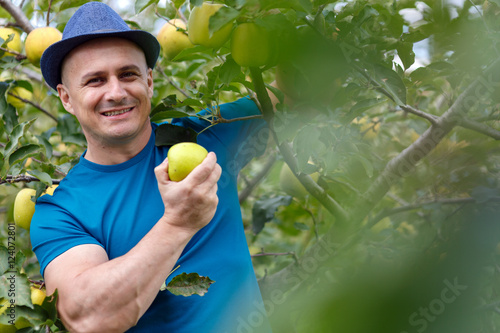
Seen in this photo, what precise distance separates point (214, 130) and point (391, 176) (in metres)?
0.58

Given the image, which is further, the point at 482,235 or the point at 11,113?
the point at 11,113

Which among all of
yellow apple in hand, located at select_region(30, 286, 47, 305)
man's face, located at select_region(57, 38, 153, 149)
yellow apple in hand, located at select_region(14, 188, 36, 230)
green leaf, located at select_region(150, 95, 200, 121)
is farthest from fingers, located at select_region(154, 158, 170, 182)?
yellow apple in hand, located at select_region(14, 188, 36, 230)

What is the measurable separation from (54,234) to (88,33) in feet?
1.82

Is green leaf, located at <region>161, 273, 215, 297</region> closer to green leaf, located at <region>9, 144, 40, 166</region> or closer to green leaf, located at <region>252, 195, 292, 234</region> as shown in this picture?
green leaf, located at <region>9, 144, 40, 166</region>

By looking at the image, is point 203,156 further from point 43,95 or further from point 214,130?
point 43,95

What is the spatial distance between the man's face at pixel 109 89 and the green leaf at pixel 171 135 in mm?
108

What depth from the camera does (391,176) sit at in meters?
1.10

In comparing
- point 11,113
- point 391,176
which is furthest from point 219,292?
point 11,113

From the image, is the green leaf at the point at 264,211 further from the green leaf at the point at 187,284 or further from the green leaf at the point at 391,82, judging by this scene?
the green leaf at the point at 391,82

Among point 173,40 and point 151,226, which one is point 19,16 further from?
point 151,226

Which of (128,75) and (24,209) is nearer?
(128,75)

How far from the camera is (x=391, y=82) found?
88 centimetres

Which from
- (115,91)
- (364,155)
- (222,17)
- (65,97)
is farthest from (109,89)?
(364,155)

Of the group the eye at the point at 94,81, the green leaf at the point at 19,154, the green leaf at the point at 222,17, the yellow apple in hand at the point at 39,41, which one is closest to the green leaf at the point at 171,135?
the eye at the point at 94,81
